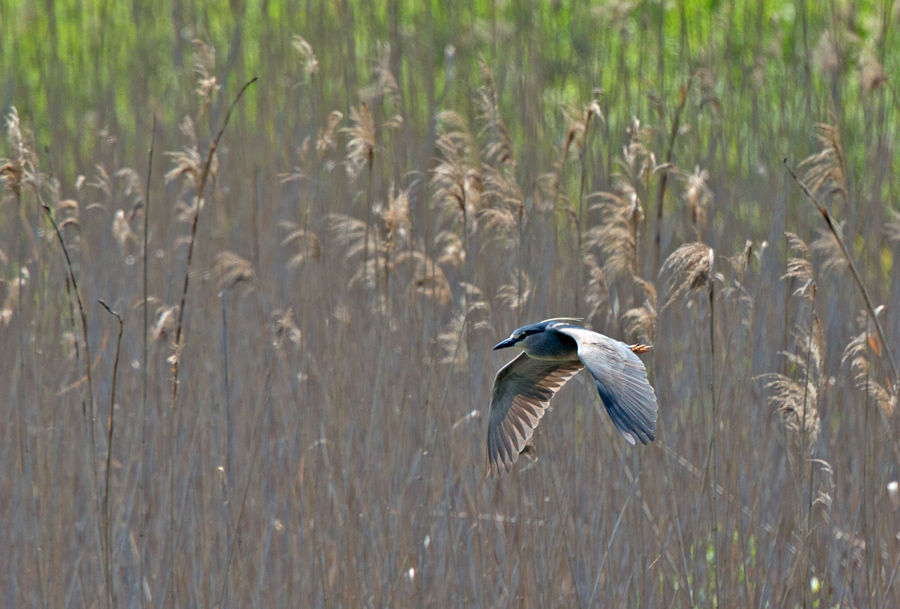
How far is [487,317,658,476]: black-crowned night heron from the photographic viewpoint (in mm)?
1585

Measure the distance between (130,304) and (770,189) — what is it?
7.29 feet

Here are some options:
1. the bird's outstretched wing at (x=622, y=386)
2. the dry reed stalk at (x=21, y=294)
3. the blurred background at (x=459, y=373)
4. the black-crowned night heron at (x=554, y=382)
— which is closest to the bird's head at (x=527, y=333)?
the black-crowned night heron at (x=554, y=382)

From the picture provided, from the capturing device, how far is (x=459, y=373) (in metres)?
2.75

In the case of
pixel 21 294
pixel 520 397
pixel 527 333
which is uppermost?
pixel 21 294

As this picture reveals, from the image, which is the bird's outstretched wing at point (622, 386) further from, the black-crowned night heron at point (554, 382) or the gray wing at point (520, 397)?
the gray wing at point (520, 397)

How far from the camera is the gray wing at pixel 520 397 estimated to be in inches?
85.7

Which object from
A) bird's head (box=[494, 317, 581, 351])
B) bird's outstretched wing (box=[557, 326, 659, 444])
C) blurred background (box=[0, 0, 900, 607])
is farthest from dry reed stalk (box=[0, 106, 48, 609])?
bird's outstretched wing (box=[557, 326, 659, 444])

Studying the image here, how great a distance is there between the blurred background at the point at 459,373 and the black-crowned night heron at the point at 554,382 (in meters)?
0.10

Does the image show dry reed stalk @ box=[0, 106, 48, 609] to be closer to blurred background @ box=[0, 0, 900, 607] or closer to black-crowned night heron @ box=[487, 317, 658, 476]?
blurred background @ box=[0, 0, 900, 607]

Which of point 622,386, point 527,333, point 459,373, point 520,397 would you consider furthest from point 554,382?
point 622,386

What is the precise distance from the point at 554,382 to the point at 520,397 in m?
0.09

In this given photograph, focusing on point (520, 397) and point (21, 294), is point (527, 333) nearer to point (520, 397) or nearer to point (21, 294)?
point (520, 397)

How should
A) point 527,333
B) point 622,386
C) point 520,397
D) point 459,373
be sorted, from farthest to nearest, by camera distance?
point 459,373, point 520,397, point 527,333, point 622,386

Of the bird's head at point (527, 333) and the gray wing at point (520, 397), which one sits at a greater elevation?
the bird's head at point (527, 333)
